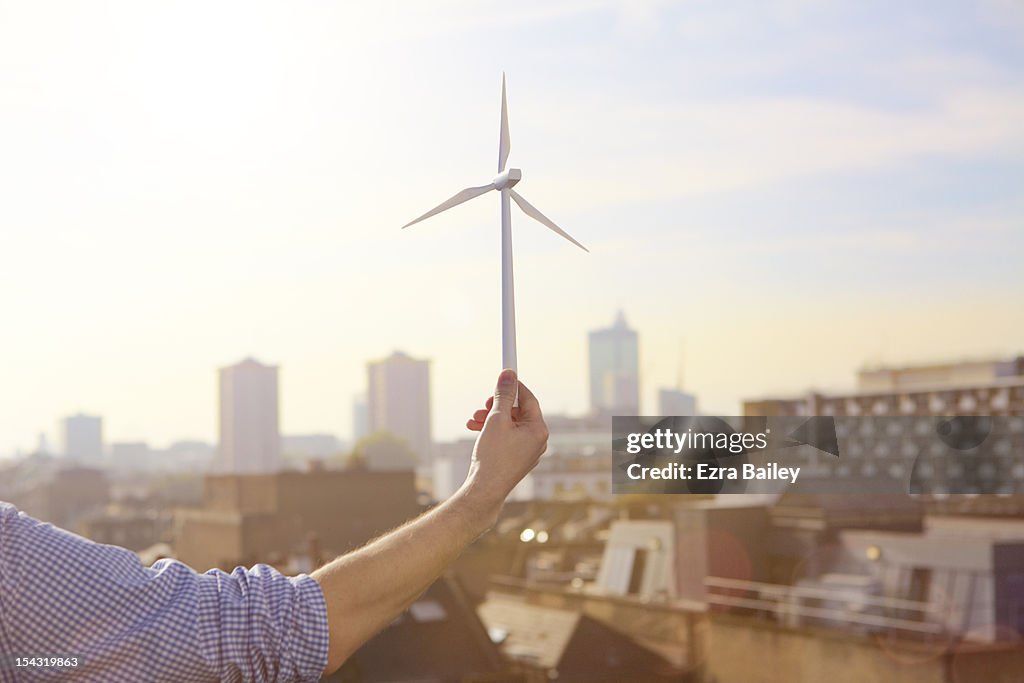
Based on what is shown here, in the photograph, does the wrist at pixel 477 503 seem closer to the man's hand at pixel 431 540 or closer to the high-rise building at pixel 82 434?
the man's hand at pixel 431 540

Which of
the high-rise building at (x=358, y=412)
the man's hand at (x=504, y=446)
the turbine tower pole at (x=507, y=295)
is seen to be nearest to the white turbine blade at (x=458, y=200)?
the turbine tower pole at (x=507, y=295)

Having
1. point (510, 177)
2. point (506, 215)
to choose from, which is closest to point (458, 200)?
point (510, 177)

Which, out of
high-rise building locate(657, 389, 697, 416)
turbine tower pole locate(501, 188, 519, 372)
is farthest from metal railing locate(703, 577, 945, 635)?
high-rise building locate(657, 389, 697, 416)

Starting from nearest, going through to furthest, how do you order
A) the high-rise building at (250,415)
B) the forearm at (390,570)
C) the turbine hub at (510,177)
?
1. the forearm at (390,570)
2. the turbine hub at (510,177)
3. the high-rise building at (250,415)

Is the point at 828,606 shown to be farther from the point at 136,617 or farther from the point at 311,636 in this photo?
the point at 136,617

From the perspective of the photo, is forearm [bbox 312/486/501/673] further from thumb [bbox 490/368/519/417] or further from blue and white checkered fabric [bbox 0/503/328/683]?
thumb [bbox 490/368/519/417]
